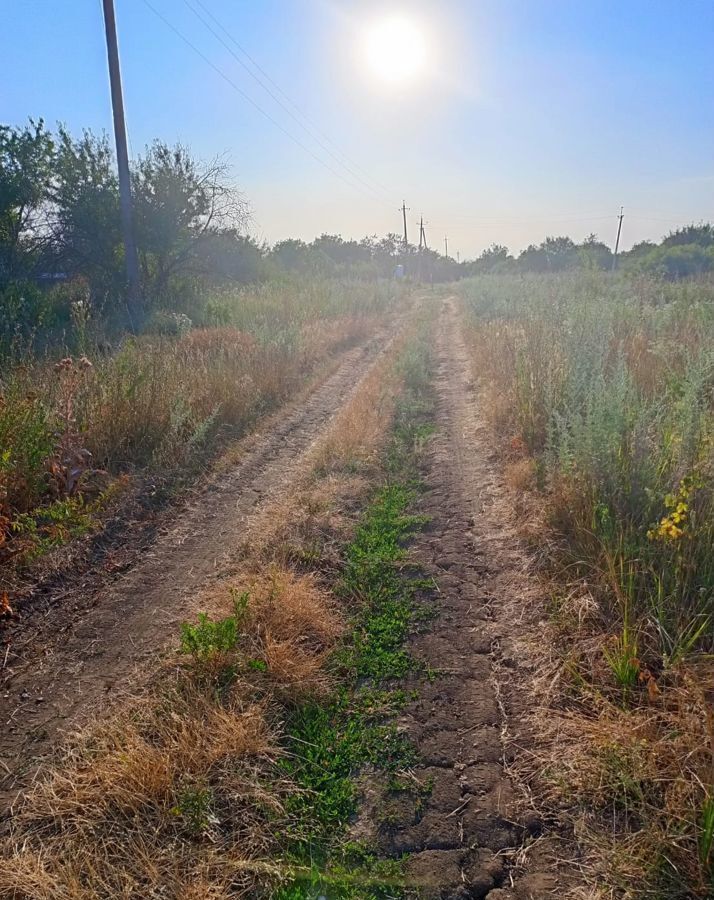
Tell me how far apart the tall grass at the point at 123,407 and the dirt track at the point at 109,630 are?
0.76 metres

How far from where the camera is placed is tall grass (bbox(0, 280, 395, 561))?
4523mm

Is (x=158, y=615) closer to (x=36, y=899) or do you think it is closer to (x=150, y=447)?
(x=36, y=899)

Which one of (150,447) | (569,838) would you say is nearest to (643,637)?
(569,838)

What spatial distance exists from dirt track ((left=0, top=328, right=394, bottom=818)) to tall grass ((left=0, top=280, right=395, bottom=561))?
2.49 feet

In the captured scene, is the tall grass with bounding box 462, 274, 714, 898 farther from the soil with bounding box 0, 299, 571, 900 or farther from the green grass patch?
the green grass patch

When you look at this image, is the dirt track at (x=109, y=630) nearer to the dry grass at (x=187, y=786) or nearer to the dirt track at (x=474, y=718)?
the dry grass at (x=187, y=786)

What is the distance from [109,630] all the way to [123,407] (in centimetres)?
312

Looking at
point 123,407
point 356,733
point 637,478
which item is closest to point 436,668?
point 356,733

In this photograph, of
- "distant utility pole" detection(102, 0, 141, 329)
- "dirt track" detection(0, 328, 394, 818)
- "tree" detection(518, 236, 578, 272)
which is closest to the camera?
"dirt track" detection(0, 328, 394, 818)

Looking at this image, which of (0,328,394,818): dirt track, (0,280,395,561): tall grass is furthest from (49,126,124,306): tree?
(0,328,394,818): dirt track

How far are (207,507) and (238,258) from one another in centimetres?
1764

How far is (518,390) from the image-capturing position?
6.82m

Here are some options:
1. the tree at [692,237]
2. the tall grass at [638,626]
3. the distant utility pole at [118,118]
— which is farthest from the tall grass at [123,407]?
the tree at [692,237]

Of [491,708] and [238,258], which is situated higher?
[238,258]
